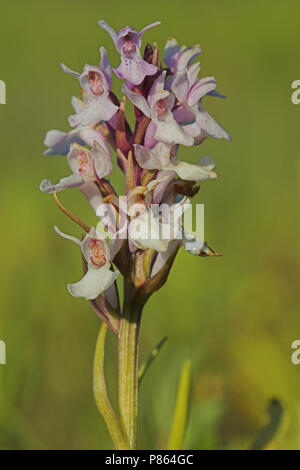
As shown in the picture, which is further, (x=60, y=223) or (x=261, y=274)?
(x=60, y=223)

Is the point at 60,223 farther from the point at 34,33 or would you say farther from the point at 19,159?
the point at 34,33

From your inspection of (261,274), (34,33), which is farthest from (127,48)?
(34,33)

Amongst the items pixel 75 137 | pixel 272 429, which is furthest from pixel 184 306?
pixel 75 137

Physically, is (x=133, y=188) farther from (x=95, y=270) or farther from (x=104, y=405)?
(x=104, y=405)

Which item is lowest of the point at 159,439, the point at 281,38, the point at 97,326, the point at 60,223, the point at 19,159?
the point at 159,439

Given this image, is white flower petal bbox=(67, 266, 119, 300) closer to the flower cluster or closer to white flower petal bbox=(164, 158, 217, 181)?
the flower cluster

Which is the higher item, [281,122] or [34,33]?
[34,33]

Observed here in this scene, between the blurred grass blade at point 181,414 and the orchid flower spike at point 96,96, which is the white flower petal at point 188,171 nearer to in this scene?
the orchid flower spike at point 96,96
